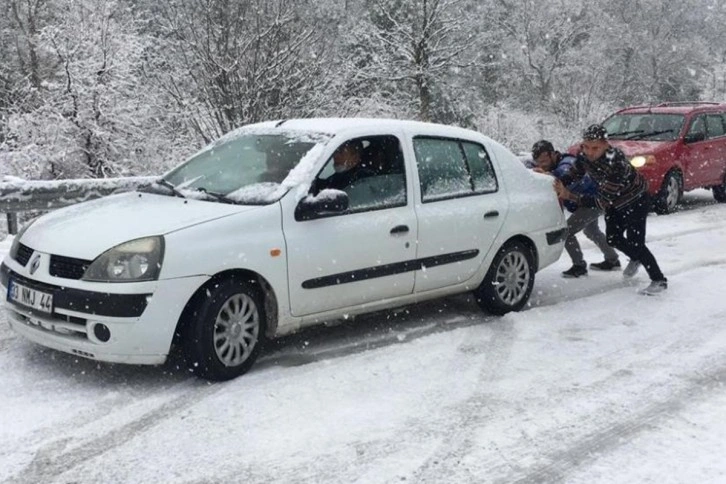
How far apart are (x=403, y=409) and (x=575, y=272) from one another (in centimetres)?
416

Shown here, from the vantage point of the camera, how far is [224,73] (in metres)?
14.1

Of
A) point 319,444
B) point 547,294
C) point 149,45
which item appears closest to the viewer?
point 319,444

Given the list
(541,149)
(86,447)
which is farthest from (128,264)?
(541,149)

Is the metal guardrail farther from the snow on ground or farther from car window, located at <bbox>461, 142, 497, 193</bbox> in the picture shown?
car window, located at <bbox>461, 142, 497, 193</bbox>

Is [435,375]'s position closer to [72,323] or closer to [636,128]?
[72,323]

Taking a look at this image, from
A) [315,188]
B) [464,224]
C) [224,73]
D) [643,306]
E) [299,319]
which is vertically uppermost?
[224,73]

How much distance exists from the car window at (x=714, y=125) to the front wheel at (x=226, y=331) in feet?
36.6

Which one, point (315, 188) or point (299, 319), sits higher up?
point (315, 188)

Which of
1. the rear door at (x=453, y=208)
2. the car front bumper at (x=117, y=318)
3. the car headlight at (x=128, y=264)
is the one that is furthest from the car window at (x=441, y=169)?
the car headlight at (x=128, y=264)

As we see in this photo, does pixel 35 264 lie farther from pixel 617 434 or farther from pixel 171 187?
pixel 617 434

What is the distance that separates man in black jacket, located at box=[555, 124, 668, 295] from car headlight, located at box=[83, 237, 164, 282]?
14.0ft

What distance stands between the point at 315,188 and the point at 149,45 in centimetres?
1678

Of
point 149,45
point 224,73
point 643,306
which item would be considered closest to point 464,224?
point 643,306

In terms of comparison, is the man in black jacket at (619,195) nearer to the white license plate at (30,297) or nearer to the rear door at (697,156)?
the white license plate at (30,297)
